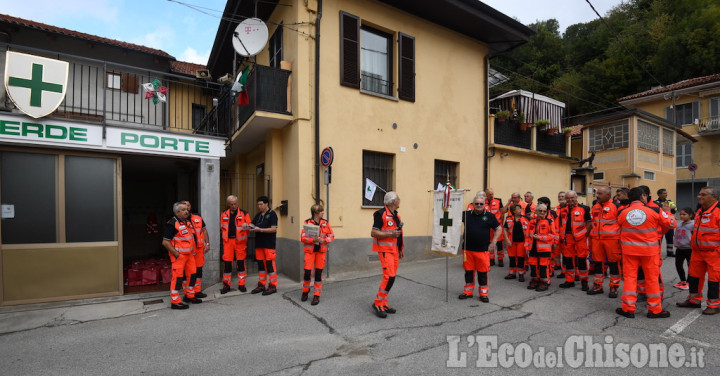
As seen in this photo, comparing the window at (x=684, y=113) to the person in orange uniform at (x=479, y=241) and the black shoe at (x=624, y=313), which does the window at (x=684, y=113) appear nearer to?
the black shoe at (x=624, y=313)

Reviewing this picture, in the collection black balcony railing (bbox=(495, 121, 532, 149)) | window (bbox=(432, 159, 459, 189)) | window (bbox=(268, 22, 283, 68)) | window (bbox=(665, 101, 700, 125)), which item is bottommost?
window (bbox=(432, 159, 459, 189))

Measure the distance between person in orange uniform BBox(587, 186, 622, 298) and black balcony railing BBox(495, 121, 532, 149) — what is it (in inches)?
252

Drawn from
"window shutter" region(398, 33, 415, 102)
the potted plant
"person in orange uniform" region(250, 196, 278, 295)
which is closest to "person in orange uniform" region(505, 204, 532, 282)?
"window shutter" region(398, 33, 415, 102)

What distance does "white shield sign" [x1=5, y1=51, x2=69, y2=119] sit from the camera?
6.45m

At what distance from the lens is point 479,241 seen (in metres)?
6.14

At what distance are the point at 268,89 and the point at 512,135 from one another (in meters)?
8.96

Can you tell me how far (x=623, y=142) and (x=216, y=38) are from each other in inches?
903

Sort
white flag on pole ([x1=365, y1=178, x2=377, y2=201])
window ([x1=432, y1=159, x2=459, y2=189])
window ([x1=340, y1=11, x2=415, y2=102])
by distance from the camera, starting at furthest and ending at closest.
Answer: window ([x1=432, y1=159, x2=459, y2=189])
white flag on pole ([x1=365, y1=178, x2=377, y2=201])
window ([x1=340, y1=11, x2=415, y2=102])

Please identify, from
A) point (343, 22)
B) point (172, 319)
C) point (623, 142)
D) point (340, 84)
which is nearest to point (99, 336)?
point (172, 319)

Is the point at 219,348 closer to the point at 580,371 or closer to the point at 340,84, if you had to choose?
the point at 580,371

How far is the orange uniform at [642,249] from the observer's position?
5.32m

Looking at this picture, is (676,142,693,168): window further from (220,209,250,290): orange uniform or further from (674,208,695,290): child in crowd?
(220,209,250,290): orange uniform

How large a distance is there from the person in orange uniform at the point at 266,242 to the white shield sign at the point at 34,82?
4.25m

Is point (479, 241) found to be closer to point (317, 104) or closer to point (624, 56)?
point (317, 104)
